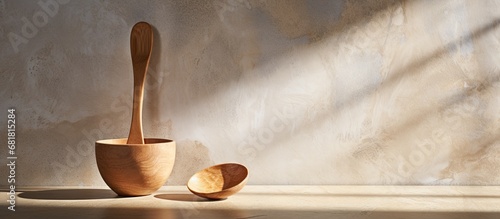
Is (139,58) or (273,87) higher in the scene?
(139,58)

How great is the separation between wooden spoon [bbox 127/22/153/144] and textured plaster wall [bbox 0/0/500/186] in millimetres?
35

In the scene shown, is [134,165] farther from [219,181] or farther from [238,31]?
[238,31]

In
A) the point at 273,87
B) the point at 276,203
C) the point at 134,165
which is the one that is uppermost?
the point at 273,87

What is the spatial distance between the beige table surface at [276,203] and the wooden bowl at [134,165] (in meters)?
0.04

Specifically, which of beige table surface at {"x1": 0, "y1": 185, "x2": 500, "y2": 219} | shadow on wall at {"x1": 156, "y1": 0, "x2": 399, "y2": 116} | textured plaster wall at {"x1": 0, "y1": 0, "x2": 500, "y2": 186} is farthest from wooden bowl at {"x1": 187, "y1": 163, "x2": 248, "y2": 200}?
shadow on wall at {"x1": 156, "y1": 0, "x2": 399, "y2": 116}

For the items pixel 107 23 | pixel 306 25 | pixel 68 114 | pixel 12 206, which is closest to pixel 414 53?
pixel 306 25

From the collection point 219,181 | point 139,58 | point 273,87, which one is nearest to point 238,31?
point 273,87

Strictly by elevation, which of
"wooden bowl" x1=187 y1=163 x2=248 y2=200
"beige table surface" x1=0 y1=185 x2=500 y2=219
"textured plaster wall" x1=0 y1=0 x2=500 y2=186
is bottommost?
"beige table surface" x1=0 y1=185 x2=500 y2=219

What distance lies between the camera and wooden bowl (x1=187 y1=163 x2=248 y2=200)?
1.49m

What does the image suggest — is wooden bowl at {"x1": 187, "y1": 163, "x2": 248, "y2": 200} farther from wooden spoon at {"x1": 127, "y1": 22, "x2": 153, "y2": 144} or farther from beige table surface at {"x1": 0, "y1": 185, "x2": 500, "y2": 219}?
wooden spoon at {"x1": 127, "y1": 22, "x2": 153, "y2": 144}

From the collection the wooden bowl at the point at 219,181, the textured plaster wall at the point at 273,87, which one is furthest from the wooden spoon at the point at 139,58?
the wooden bowl at the point at 219,181

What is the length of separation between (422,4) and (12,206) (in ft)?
4.29

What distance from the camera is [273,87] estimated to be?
68.5 inches

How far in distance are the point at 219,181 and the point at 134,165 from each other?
0.25 m
